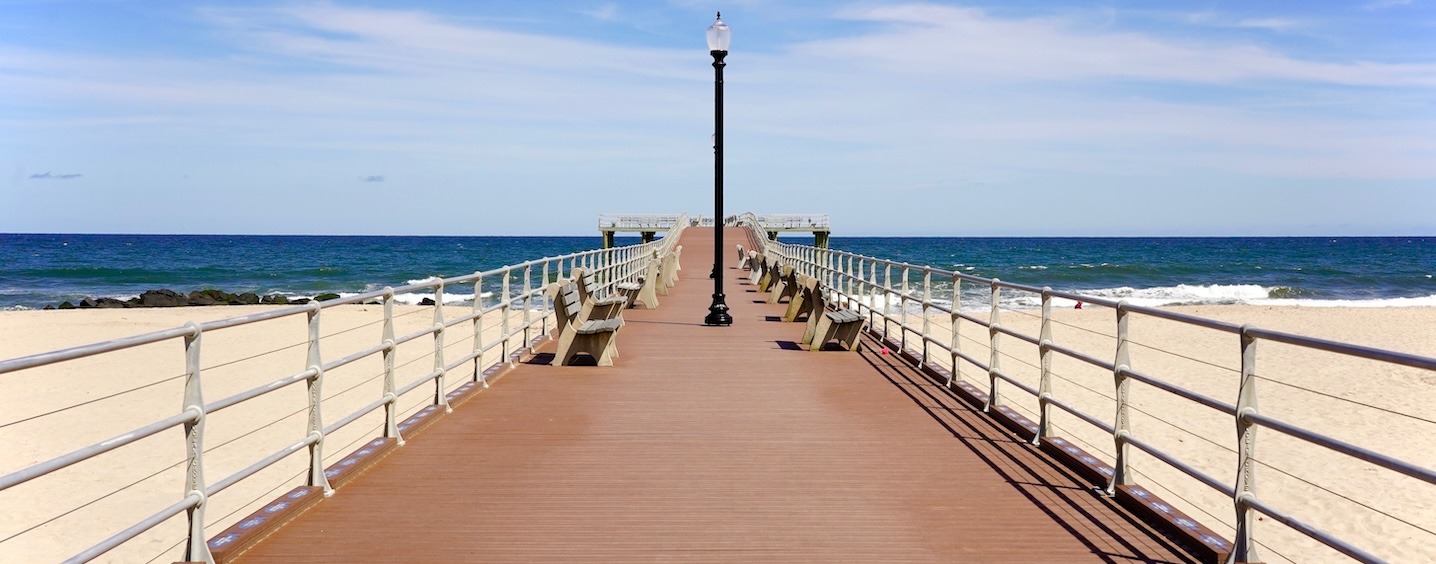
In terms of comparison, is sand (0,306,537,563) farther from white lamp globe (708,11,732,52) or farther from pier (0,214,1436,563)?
white lamp globe (708,11,732,52)

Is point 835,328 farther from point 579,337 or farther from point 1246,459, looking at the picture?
point 1246,459

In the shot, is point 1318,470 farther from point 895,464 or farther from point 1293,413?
point 895,464

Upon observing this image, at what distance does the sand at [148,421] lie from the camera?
9938mm

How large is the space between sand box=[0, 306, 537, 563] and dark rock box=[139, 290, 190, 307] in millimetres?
15656

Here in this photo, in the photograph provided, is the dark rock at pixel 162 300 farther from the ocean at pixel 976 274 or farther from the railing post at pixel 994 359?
the railing post at pixel 994 359

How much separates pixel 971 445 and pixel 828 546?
2642mm

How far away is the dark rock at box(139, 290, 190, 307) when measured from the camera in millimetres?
43750

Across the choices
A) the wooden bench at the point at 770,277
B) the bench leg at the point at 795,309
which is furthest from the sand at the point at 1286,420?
the wooden bench at the point at 770,277

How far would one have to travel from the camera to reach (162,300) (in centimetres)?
4419

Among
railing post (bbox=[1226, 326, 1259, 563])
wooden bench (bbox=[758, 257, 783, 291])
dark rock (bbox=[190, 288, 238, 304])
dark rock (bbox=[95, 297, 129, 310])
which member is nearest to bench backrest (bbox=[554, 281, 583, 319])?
railing post (bbox=[1226, 326, 1259, 563])

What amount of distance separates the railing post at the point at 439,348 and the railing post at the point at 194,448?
3277mm

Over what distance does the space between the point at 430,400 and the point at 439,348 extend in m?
5.19

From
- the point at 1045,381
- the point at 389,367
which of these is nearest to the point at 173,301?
the point at 389,367

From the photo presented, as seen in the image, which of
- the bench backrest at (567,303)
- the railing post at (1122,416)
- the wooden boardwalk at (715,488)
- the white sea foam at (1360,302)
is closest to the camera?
the wooden boardwalk at (715,488)
